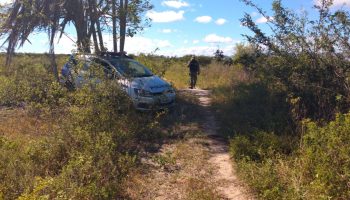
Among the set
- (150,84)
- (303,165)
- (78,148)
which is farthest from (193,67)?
(303,165)

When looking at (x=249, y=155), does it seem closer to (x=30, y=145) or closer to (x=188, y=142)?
(x=188, y=142)

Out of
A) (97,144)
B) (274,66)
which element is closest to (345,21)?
(274,66)

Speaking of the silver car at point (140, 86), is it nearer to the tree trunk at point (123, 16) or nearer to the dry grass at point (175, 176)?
the tree trunk at point (123, 16)

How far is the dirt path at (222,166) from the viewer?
18.3 feet

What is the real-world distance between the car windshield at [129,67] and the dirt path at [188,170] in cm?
251

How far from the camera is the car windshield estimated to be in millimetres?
10898

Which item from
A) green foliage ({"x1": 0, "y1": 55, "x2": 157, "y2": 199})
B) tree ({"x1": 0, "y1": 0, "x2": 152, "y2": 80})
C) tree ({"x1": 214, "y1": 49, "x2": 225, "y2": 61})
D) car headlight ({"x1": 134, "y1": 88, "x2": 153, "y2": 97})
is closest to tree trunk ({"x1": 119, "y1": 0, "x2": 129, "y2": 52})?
tree ({"x1": 0, "y1": 0, "x2": 152, "y2": 80})

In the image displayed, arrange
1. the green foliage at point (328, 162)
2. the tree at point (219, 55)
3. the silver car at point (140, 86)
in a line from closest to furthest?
the green foliage at point (328, 162) < the silver car at point (140, 86) < the tree at point (219, 55)

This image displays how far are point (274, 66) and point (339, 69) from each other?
1.68 meters

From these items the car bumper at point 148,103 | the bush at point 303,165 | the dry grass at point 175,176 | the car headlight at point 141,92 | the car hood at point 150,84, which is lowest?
the dry grass at point 175,176

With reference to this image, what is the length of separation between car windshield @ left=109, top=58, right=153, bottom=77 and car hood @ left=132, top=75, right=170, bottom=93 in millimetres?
457

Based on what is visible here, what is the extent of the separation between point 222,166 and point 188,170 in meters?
0.68

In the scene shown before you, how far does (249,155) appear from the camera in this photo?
6656 millimetres

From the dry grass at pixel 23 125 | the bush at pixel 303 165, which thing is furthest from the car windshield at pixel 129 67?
the bush at pixel 303 165
